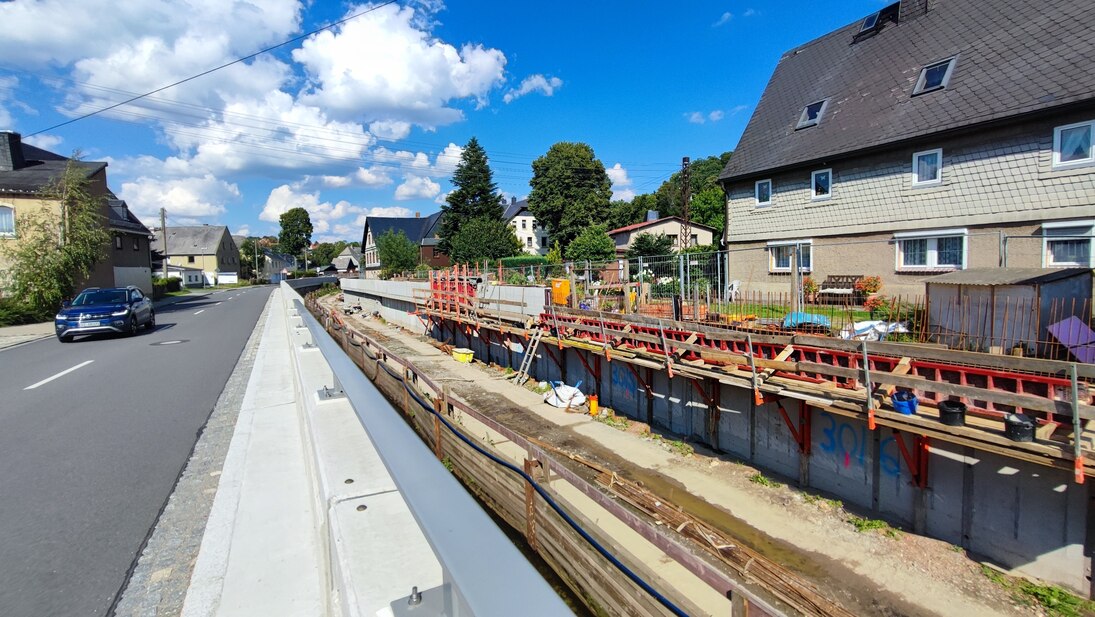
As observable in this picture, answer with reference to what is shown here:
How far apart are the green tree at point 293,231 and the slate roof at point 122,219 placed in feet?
243

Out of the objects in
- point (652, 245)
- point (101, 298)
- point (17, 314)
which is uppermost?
point (652, 245)

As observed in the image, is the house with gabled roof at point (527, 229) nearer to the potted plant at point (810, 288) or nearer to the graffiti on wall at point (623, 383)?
the potted plant at point (810, 288)

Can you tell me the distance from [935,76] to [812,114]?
4183 millimetres

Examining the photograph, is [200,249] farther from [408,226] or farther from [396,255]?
[396,255]

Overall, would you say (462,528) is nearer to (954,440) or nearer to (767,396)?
(954,440)

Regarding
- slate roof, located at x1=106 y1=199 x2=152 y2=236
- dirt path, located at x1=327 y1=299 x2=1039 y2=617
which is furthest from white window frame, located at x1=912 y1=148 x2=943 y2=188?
slate roof, located at x1=106 y1=199 x2=152 y2=236

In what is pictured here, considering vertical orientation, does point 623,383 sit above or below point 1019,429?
below

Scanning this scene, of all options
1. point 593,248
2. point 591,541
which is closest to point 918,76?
point 591,541

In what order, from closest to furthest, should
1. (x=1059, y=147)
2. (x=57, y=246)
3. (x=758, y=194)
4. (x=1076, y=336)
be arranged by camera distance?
(x=1076, y=336), (x=1059, y=147), (x=758, y=194), (x=57, y=246)

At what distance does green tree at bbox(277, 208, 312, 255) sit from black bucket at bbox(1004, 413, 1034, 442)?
12193 cm

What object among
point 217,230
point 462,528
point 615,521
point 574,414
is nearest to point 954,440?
point 615,521

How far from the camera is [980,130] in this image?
1462 centimetres

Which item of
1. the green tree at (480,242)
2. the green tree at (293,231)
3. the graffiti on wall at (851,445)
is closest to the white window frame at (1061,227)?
the graffiti on wall at (851,445)

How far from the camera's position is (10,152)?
93.3ft
